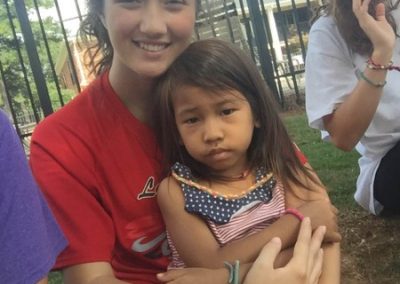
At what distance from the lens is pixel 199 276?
5.30 ft

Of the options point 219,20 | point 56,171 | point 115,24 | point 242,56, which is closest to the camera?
point 56,171

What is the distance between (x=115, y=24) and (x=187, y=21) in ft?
0.72

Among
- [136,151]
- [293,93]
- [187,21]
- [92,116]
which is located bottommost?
[293,93]

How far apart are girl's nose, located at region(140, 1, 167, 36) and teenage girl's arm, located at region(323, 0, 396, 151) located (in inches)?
38.3

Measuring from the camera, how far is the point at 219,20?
737 cm

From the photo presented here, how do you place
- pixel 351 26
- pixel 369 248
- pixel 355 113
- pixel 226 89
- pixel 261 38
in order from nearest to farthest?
1. pixel 226 89
2. pixel 355 113
3. pixel 351 26
4. pixel 369 248
5. pixel 261 38

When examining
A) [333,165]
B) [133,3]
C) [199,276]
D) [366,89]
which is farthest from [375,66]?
[333,165]

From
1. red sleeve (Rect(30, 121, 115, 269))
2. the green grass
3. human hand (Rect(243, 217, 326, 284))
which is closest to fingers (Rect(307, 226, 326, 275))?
human hand (Rect(243, 217, 326, 284))

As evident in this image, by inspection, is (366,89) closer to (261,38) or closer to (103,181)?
(103,181)

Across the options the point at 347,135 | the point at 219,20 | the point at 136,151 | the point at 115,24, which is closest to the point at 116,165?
the point at 136,151

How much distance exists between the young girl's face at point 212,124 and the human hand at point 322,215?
0.88 feet

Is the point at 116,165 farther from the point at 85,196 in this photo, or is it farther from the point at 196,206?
the point at 196,206

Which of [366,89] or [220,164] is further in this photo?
[366,89]

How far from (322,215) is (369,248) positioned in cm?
115
